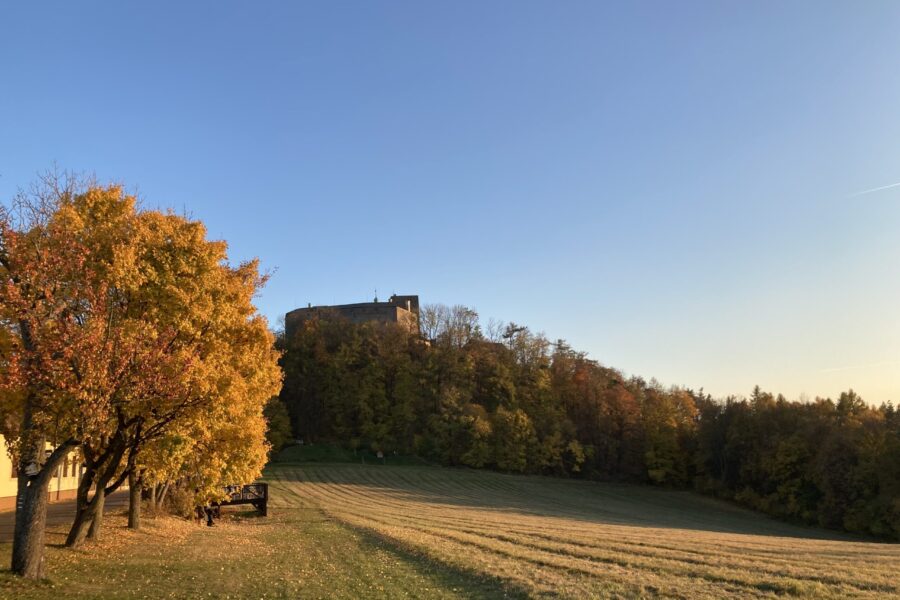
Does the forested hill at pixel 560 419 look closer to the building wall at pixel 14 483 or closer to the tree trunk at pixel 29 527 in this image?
the building wall at pixel 14 483

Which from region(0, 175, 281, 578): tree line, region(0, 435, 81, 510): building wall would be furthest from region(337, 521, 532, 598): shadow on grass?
region(0, 435, 81, 510): building wall

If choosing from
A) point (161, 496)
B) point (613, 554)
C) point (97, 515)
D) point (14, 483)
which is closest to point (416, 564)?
point (613, 554)

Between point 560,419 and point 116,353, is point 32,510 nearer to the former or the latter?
point 116,353

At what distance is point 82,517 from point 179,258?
7.40 meters

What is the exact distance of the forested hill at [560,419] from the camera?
5709 centimetres

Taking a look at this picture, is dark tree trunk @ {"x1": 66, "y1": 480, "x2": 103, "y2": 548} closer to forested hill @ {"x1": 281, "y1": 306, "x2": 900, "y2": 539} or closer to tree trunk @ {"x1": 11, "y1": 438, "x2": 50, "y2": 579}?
tree trunk @ {"x1": 11, "y1": 438, "x2": 50, "y2": 579}

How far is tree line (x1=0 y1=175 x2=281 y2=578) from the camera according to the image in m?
12.6

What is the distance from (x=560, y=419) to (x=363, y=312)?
42.5 meters

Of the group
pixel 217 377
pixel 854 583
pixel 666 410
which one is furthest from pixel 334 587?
pixel 666 410

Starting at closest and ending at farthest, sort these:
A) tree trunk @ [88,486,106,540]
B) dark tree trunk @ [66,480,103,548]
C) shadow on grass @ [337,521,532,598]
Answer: shadow on grass @ [337,521,532,598] → dark tree trunk @ [66,480,103,548] → tree trunk @ [88,486,106,540]

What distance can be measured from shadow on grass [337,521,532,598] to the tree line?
6.19 metres

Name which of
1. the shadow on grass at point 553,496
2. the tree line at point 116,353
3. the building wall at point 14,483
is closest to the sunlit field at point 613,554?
the shadow on grass at point 553,496

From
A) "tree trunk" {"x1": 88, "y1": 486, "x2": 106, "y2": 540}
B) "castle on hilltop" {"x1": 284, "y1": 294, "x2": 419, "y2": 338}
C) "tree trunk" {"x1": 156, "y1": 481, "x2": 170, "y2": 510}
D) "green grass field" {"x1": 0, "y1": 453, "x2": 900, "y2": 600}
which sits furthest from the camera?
"castle on hilltop" {"x1": 284, "y1": 294, "x2": 419, "y2": 338}

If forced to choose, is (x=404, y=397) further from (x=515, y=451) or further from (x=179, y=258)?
(x=179, y=258)
